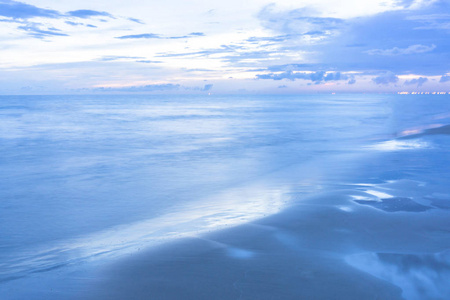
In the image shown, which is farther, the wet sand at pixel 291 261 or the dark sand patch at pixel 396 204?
the dark sand patch at pixel 396 204

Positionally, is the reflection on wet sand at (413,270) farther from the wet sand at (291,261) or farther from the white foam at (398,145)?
the white foam at (398,145)

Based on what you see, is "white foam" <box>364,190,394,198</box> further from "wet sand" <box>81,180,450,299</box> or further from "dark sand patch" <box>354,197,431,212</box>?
"wet sand" <box>81,180,450,299</box>

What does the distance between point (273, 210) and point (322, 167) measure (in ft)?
21.5

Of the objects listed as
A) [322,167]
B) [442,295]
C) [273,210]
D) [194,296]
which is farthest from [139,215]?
[322,167]

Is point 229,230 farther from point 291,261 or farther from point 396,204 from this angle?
point 396,204

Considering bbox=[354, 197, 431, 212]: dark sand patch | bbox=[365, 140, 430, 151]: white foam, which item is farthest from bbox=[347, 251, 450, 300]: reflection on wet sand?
bbox=[365, 140, 430, 151]: white foam

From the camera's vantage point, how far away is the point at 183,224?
8.20 metres

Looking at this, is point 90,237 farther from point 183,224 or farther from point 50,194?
point 50,194

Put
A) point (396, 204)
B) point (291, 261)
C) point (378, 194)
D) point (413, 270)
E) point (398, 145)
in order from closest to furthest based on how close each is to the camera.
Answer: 1. point (413, 270)
2. point (291, 261)
3. point (396, 204)
4. point (378, 194)
5. point (398, 145)

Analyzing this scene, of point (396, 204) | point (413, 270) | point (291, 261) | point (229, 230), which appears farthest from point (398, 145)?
point (291, 261)

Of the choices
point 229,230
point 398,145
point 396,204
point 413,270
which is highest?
point 413,270

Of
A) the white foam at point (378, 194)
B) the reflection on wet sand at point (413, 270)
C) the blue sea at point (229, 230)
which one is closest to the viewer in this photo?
the reflection on wet sand at point (413, 270)

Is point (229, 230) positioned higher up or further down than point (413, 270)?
further down

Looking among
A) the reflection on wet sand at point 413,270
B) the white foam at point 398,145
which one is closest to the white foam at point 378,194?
the reflection on wet sand at point 413,270
